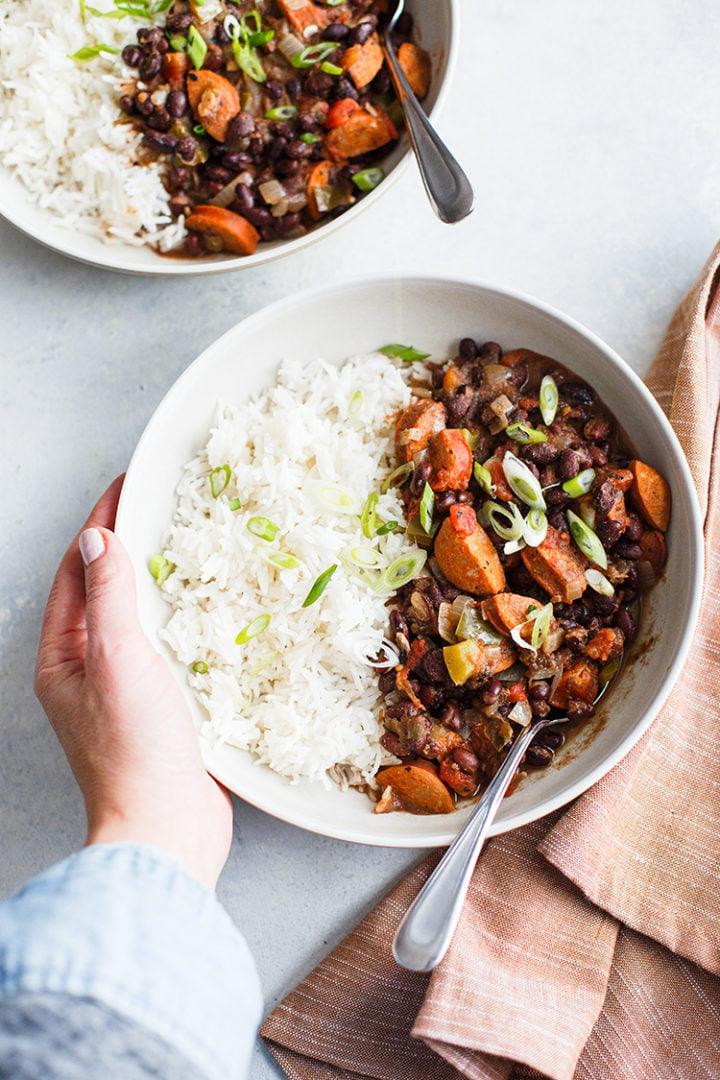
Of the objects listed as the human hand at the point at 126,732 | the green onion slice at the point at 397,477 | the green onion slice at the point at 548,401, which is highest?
the green onion slice at the point at 548,401

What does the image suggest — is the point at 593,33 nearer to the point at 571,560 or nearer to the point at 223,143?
the point at 223,143

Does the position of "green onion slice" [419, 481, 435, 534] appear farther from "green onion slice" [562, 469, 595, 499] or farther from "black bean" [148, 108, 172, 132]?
"black bean" [148, 108, 172, 132]

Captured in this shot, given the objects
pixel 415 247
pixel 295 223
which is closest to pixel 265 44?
pixel 295 223

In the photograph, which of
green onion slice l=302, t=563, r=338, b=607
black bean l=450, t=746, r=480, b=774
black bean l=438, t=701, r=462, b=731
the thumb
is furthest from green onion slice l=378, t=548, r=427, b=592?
the thumb

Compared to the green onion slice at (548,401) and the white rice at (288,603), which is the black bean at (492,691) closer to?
the white rice at (288,603)

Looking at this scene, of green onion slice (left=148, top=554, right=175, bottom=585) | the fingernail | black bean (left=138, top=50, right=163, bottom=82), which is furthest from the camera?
black bean (left=138, top=50, right=163, bottom=82)

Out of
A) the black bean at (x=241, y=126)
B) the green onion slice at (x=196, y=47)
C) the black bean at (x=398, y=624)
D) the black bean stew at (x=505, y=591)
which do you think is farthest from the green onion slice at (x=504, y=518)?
the green onion slice at (x=196, y=47)
